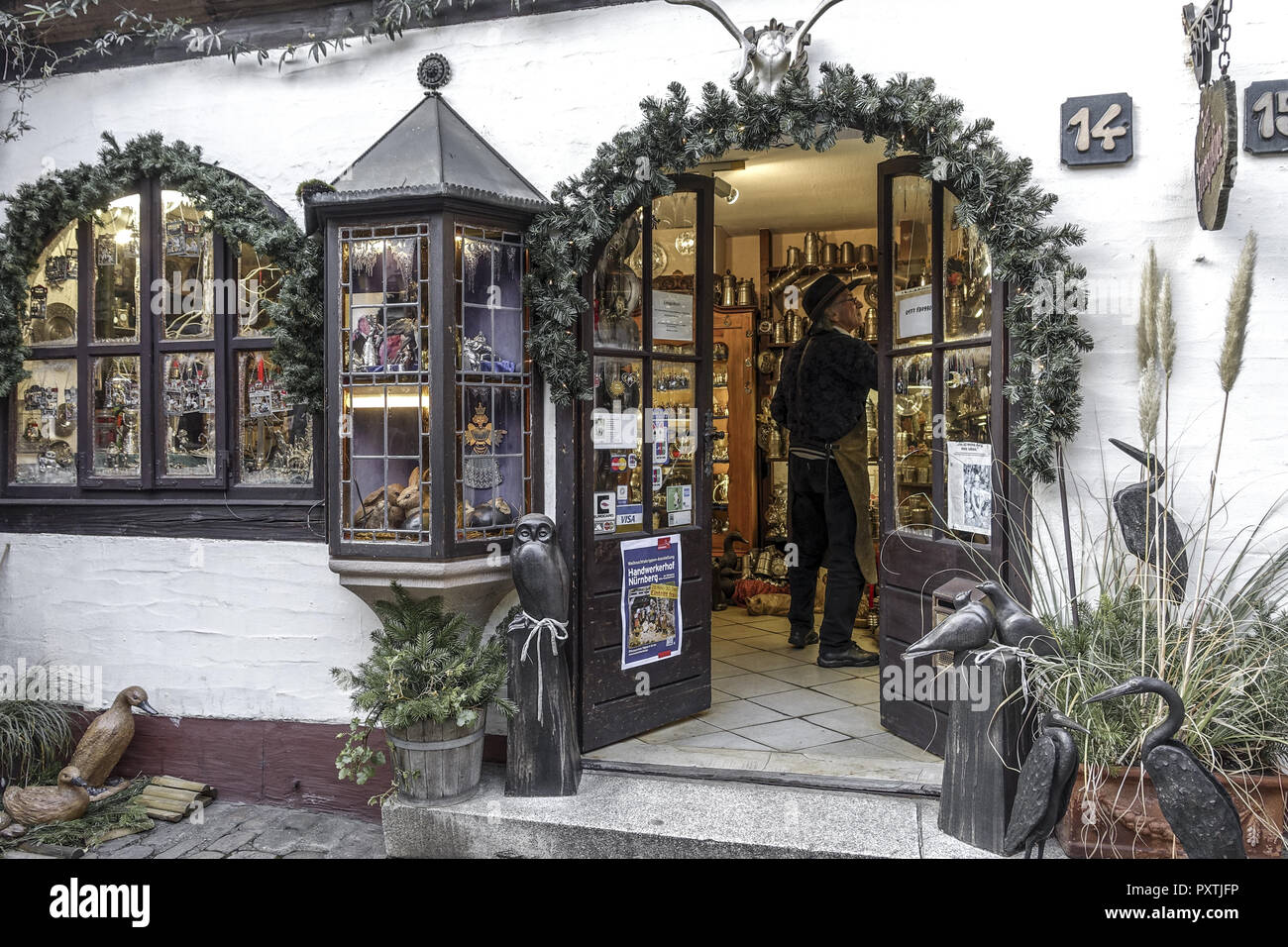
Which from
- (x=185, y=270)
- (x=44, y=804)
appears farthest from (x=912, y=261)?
(x=44, y=804)

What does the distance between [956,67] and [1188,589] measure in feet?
7.42

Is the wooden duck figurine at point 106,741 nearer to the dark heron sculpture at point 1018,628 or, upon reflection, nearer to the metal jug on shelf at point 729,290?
the dark heron sculpture at point 1018,628

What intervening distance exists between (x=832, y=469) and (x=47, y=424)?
4365 millimetres

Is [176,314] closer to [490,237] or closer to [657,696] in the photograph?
[490,237]

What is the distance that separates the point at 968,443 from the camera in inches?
174

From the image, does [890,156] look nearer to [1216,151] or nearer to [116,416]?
[1216,151]

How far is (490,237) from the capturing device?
14.6 feet

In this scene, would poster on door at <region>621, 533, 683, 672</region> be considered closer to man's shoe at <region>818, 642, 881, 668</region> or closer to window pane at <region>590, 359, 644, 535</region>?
window pane at <region>590, 359, 644, 535</region>

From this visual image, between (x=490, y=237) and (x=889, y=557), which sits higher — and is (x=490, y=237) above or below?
above

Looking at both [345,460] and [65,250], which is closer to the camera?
[345,460]

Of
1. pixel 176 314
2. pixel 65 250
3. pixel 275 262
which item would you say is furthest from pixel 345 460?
pixel 65 250

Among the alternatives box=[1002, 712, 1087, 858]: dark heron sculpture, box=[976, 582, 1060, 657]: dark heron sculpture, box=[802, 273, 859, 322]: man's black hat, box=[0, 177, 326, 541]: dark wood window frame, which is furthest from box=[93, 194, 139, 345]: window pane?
box=[1002, 712, 1087, 858]: dark heron sculpture

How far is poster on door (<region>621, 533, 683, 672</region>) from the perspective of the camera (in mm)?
4793
